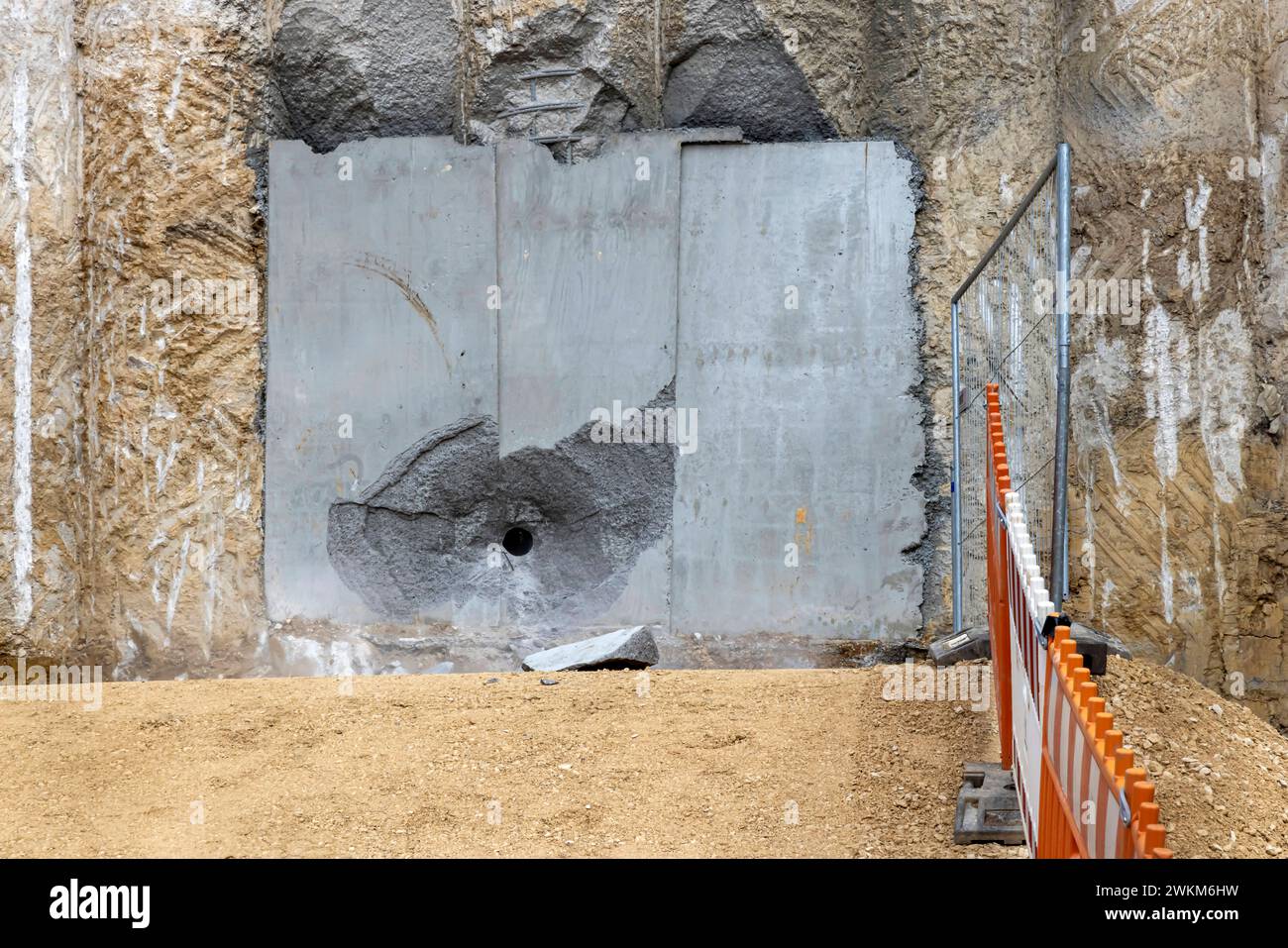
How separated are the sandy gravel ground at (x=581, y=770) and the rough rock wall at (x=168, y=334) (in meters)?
1.77

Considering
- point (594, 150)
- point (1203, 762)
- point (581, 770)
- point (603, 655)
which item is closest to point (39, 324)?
point (594, 150)

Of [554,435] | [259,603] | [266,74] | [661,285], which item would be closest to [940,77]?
[661,285]

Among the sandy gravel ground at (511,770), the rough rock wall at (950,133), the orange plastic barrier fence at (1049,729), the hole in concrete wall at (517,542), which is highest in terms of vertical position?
the rough rock wall at (950,133)

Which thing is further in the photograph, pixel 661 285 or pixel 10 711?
pixel 661 285

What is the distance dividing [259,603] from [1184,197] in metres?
5.74

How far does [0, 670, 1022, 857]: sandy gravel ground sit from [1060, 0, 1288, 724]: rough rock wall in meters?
2.42

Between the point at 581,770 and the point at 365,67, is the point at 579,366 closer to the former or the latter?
the point at 365,67

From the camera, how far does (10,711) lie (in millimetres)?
5906

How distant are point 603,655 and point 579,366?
1.99 m

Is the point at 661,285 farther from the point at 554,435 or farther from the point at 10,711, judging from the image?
the point at 10,711

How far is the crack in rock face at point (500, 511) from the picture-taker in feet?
24.7

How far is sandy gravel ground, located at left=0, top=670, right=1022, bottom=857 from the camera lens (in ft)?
12.9

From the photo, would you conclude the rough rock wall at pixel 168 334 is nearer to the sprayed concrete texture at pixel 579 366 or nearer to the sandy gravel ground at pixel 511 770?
the sprayed concrete texture at pixel 579 366

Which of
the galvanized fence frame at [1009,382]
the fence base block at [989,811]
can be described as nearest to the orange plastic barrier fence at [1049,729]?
the fence base block at [989,811]
